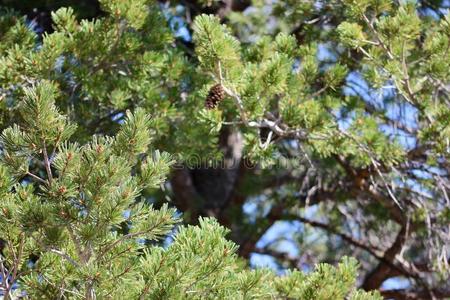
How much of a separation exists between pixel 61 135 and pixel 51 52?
1074mm

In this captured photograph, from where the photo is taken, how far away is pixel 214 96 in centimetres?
352

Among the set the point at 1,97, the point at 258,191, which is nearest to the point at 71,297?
the point at 1,97

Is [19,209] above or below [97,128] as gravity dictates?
above

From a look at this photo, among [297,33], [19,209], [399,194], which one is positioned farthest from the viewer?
[297,33]

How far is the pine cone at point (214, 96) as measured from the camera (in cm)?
350

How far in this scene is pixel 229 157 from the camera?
19.0ft

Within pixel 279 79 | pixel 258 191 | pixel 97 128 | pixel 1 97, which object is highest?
pixel 279 79

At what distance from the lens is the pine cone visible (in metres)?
3.50

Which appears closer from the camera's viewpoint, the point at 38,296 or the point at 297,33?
the point at 38,296

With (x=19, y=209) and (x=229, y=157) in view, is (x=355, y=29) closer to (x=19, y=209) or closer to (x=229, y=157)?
(x=19, y=209)

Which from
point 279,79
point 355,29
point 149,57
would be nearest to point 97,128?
point 149,57

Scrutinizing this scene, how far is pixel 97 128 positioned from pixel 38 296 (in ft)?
4.68

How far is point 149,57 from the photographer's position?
3.84 meters

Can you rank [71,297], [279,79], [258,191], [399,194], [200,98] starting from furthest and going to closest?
[258,191] < [399,194] < [200,98] < [279,79] < [71,297]
